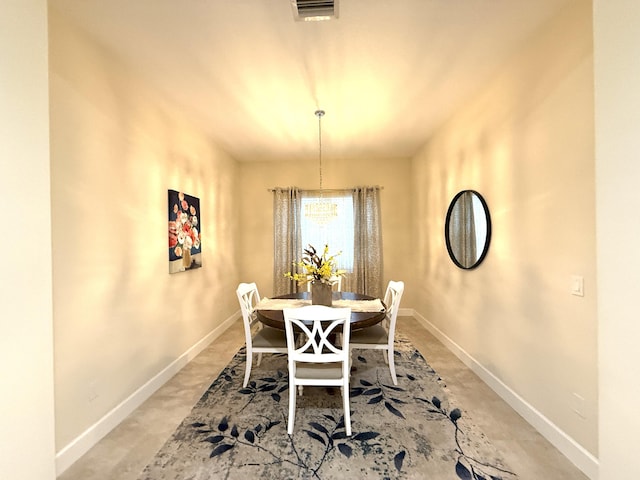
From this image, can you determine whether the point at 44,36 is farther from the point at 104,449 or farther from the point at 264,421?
the point at 264,421

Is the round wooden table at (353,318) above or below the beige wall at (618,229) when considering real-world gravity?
below

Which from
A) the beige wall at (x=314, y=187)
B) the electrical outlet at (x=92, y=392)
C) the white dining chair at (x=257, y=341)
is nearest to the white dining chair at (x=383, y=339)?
the white dining chair at (x=257, y=341)

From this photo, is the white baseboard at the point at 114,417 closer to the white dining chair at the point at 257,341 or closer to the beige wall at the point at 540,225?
the white dining chair at the point at 257,341

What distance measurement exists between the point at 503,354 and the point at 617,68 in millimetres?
2244

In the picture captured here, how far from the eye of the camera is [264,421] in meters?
2.12

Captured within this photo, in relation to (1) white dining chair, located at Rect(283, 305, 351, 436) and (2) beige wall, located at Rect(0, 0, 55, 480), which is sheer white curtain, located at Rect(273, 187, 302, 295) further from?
(2) beige wall, located at Rect(0, 0, 55, 480)

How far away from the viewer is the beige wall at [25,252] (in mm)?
1072

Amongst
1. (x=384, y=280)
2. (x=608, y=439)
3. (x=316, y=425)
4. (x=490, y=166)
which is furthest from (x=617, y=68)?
(x=384, y=280)

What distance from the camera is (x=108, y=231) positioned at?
211cm

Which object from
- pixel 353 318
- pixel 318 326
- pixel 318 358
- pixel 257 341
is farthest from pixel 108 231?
pixel 353 318

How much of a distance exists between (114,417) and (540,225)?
11.2ft

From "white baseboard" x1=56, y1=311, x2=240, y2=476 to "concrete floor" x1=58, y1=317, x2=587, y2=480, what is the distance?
0.14 feet

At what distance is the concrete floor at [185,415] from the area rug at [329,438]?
91 mm

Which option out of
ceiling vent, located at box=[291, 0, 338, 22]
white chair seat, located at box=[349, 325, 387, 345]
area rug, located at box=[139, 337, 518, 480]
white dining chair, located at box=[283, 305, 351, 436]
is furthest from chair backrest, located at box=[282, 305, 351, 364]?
ceiling vent, located at box=[291, 0, 338, 22]
